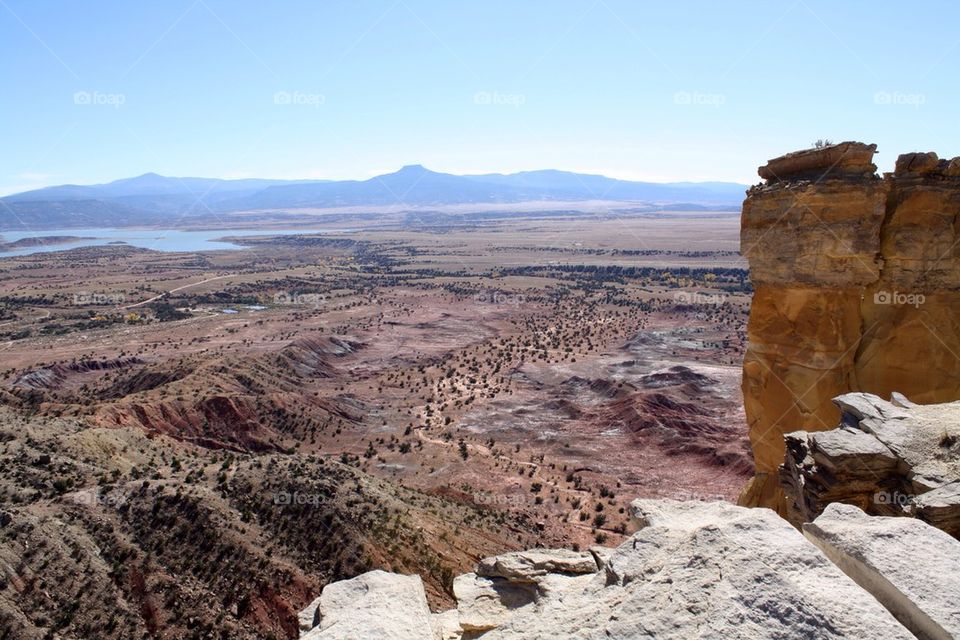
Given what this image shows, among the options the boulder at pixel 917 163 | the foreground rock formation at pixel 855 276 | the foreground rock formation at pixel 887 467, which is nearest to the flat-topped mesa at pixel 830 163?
the foreground rock formation at pixel 855 276

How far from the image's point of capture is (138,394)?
33156 mm

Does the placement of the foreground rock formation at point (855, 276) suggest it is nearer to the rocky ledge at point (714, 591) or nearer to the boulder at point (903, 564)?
the boulder at point (903, 564)

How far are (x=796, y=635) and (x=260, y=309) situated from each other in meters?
75.8

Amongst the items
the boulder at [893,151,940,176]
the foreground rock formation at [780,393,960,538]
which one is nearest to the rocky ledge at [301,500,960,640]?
the foreground rock formation at [780,393,960,538]

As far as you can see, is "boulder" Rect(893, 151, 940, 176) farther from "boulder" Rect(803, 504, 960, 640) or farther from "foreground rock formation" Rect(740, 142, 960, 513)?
"boulder" Rect(803, 504, 960, 640)

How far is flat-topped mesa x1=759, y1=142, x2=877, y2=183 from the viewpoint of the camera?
1154 centimetres

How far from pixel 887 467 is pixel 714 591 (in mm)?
4911

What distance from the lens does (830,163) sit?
11.9 meters

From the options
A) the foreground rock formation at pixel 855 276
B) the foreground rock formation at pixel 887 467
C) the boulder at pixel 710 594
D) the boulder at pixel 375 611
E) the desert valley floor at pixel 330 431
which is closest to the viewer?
the boulder at pixel 710 594

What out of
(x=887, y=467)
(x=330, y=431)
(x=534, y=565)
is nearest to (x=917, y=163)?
(x=887, y=467)

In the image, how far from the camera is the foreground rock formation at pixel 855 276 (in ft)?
37.5

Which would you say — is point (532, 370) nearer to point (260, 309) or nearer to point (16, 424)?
point (16, 424)

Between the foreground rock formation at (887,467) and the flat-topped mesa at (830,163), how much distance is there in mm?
4944

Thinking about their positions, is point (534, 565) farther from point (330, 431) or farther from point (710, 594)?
point (330, 431)
